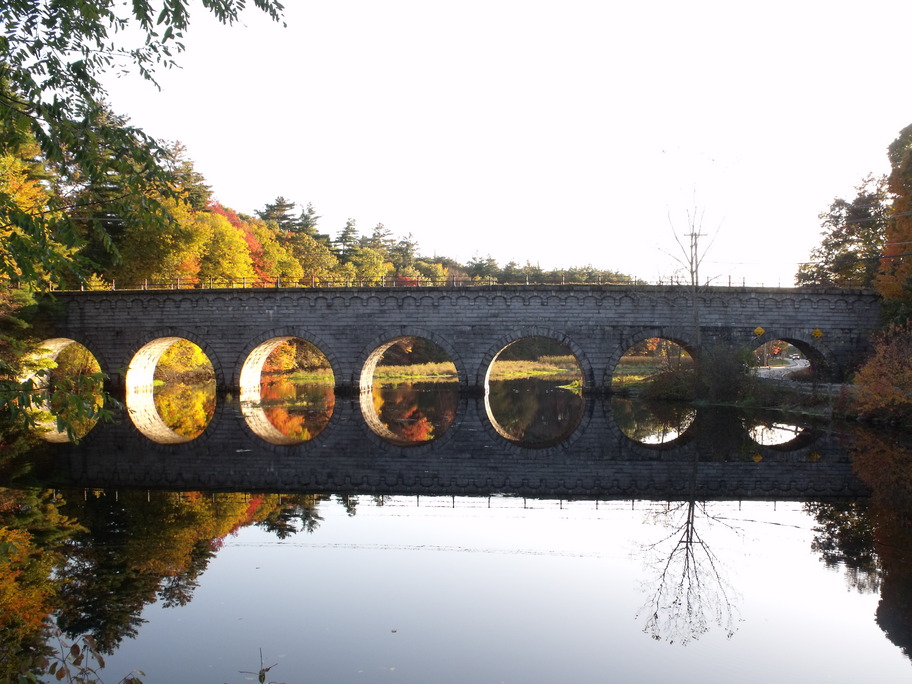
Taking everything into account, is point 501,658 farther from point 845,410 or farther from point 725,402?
point 725,402

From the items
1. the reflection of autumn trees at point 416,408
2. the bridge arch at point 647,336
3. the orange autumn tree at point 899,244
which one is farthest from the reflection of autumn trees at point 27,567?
the orange autumn tree at point 899,244

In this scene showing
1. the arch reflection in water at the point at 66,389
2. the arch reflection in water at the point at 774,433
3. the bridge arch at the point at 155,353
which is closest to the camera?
the arch reflection in water at the point at 66,389

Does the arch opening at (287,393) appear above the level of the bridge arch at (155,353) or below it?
below

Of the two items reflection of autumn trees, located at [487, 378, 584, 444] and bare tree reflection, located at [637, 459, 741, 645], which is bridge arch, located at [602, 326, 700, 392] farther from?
bare tree reflection, located at [637, 459, 741, 645]

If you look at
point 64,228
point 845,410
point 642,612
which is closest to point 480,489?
point 642,612

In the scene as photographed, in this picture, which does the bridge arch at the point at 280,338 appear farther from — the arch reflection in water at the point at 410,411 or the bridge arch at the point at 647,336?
the bridge arch at the point at 647,336

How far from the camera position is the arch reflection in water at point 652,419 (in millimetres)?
19312

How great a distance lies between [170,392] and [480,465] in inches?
952

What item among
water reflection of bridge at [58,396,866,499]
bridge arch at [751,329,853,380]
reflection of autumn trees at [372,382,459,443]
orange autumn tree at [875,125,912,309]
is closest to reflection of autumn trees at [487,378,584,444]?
water reflection of bridge at [58,396,866,499]

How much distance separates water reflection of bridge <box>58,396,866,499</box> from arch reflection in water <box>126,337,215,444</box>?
4.07 feet

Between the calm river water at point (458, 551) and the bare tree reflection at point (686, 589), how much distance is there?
3 cm

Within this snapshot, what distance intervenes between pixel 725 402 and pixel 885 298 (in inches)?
306

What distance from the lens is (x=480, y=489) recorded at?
13.2 metres

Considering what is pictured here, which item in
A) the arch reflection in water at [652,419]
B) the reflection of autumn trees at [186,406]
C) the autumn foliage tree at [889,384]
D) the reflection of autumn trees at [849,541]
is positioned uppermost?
the autumn foliage tree at [889,384]
